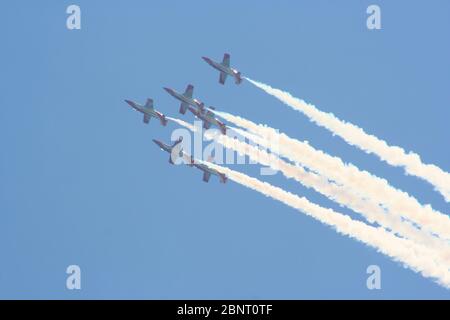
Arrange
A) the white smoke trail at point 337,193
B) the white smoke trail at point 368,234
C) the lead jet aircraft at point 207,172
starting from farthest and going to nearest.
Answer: the lead jet aircraft at point 207,172 → the white smoke trail at point 337,193 → the white smoke trail at point 368,234

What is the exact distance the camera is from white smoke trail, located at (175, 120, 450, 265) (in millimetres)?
72750

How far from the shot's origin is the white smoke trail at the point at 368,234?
231 feet

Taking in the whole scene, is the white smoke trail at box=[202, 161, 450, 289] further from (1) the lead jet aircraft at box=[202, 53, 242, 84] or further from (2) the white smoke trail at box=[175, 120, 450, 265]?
(1) the lead jet aircraft at box=[202, 53, 242, 84]

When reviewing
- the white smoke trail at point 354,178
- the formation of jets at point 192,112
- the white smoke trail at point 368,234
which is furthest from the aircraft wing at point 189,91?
the white smoke trail at point 368,234

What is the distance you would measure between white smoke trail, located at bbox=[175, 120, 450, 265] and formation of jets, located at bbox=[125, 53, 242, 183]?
112cm

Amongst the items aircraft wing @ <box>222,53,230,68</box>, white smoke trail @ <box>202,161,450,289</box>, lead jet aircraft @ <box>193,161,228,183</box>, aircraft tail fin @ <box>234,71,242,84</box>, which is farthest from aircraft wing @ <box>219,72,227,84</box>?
white smoke trail @ <box>202,161,450,289</box>

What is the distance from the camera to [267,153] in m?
84.6

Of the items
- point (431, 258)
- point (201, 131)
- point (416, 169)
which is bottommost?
point (431, 258)

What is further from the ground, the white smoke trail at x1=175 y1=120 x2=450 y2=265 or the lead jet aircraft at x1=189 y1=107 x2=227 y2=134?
the lead jet aircraft at x1=189 y1=107 x2=227 y2=134

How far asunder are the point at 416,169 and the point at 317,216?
688cm

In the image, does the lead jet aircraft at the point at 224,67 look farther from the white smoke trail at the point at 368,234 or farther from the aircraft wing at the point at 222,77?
the white smoke trail at the point at 368,234

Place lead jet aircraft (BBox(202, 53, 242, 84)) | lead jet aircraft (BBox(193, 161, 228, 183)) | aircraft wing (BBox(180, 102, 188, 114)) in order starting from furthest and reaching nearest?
lead jet aircraft (BBox(202, 53, 242, 84))
aircraft wing (BBox(180, 102, 188, 114))
lead jet aircraft (BBox(193, 161, 228, 183))

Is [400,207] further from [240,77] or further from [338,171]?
[240,77]

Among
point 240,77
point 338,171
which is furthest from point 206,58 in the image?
point 338,171
